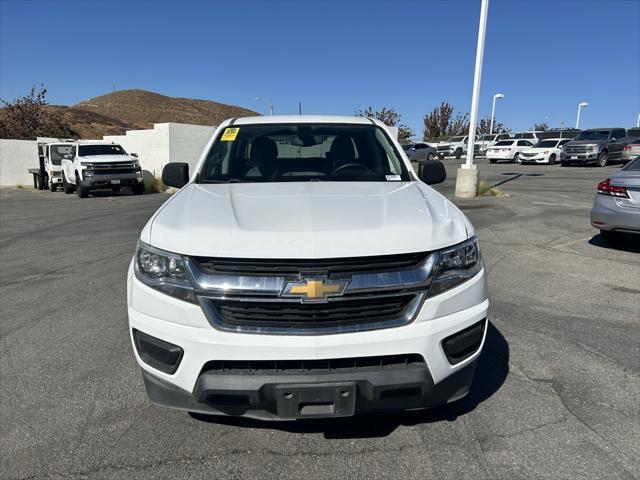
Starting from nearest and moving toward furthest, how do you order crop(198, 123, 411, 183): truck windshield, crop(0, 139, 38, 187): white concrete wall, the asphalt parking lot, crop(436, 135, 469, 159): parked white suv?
Result: the asphalt parking lot → crop(198, 123, 411, 183): truck windshield → crop(0, 139, 38, 187): white concrete wall → crop(436, 135, 469, 159): parked white suv

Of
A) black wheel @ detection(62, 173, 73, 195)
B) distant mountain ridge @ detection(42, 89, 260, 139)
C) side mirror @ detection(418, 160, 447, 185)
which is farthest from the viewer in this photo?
distant mountain ridge @ detection(42, 89, 260, 139)

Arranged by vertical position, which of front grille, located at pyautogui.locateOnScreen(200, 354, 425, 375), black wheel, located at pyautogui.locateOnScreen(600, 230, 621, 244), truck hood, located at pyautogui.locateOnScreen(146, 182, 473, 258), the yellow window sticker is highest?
the yellow window sticker

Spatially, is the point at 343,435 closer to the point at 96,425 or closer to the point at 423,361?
the point at 423,361

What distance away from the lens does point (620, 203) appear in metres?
6.56

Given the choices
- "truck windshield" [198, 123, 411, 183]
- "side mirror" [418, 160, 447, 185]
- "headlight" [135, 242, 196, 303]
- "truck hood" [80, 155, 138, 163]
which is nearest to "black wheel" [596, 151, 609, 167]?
"truck hood" [80, 155, 138, 163]

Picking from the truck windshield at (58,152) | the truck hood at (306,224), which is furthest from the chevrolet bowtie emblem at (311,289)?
the truck windshield at (58,152)

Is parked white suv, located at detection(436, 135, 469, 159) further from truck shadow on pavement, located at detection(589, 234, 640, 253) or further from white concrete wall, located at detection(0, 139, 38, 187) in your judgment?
truck shadow on pavement, located at detection(589, 234, 640, 253)

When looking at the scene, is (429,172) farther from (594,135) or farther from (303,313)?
(594,135)

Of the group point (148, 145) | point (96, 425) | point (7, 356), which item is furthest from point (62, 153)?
point (96, 425)

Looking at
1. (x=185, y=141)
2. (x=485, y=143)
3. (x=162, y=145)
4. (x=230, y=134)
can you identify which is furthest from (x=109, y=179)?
(x=485, y=143)

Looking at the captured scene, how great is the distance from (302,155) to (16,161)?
86.2 ft

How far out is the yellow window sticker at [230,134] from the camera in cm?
395

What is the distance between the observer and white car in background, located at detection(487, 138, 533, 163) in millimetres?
30984

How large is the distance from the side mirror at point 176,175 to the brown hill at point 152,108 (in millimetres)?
66558
